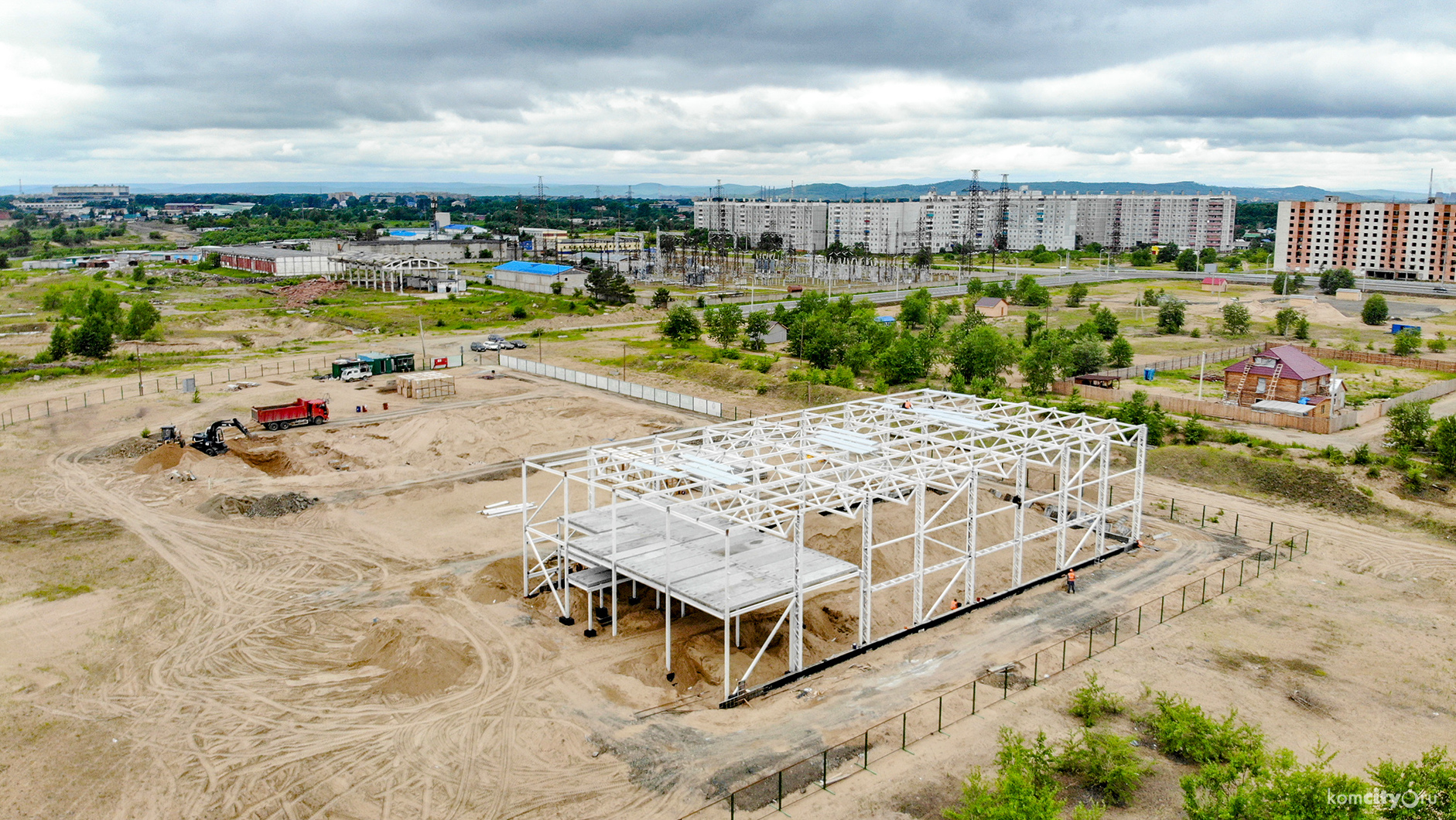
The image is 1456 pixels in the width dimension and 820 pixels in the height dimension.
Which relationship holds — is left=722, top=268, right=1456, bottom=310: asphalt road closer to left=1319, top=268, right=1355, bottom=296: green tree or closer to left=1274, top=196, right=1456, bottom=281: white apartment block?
left=1319, top=268, right=1355, bottom=296: green tree

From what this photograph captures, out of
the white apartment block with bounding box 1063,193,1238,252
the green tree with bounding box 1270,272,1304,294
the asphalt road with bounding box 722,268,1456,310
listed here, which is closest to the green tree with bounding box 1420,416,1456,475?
the asphalt road with bounding box 722,268,1456,310

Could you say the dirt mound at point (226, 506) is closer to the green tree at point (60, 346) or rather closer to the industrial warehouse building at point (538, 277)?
the green tree at point (60, 346)

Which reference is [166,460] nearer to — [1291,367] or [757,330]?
[757,330]

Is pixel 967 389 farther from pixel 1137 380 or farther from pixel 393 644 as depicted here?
pixel 393 644

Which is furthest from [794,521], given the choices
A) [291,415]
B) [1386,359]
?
[1386,359]

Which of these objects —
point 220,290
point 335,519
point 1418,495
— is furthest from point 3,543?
point 220,290

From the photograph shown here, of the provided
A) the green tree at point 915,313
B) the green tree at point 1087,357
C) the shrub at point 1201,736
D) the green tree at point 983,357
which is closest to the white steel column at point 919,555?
the shrub at point 1201,736
